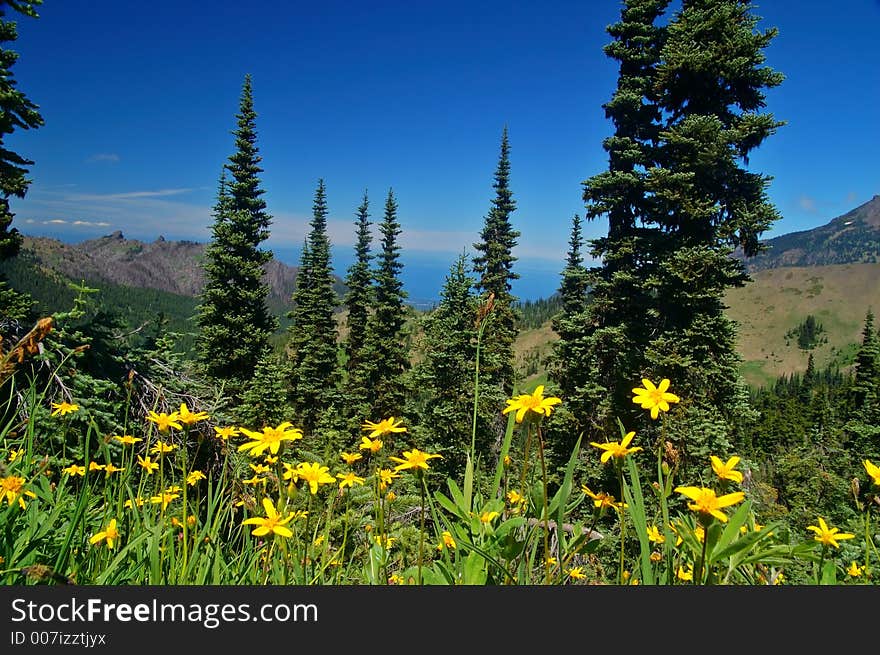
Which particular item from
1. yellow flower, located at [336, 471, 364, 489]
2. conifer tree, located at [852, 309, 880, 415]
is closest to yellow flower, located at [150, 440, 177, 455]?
yellow flower, located at [336, 471, 364, 489]

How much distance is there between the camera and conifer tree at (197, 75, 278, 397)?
69.7 ft

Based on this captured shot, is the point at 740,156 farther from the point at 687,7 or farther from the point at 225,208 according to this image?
the point at 225,208

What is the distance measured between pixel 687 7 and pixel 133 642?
1567 cm

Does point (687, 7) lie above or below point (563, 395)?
above

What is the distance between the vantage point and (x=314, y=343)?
30.5m

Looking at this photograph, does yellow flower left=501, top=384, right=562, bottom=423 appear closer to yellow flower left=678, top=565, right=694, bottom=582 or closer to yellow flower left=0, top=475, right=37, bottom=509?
yellow flower left=678, top=565, right=694, bottom=582

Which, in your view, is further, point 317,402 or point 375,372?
point 317,402

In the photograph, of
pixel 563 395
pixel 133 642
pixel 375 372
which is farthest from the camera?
pixel 375 372

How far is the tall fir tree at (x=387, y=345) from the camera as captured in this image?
26000 mm

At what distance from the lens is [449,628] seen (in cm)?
93

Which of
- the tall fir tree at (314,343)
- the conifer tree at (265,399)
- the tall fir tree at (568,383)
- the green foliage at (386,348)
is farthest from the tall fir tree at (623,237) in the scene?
the tall fir tree at (314,343)

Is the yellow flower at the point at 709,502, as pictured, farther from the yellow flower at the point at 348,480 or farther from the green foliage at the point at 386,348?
the green foliage at the point at 386,348

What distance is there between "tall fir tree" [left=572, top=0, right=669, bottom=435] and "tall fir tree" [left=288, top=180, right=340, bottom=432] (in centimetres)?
1844

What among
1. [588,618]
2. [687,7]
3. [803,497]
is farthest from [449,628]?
[803,497]
